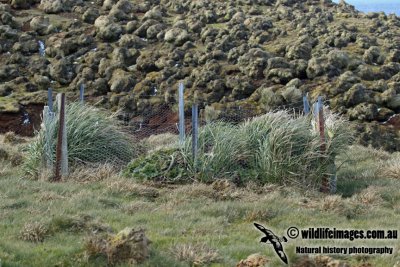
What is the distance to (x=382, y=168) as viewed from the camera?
1238 cm

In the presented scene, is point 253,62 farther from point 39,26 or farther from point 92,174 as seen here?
point 92,174

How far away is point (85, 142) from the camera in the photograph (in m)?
11.8

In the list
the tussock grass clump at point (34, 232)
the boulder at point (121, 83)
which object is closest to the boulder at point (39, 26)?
the boulder at point (121, 83)

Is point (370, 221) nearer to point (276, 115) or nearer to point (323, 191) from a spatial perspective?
point (323, 191)

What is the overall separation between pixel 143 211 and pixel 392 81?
19.0 m

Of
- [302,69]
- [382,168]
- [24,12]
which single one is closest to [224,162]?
[382,168]

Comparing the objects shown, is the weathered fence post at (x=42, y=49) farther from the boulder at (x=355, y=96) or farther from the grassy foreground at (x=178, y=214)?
the grassy foreground at (x=178, y=214)

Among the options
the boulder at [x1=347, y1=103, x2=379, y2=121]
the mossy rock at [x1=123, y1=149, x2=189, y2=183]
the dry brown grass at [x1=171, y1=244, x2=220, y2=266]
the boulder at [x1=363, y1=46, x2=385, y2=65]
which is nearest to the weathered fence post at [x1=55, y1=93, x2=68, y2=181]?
the mossy rock at [x1=123, y1=149, x2=189, y2=183]

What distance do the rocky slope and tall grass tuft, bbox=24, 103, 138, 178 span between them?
10745mm

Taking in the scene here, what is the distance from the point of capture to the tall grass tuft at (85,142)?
37.0 ft

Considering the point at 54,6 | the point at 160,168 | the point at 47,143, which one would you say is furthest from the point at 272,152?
the point at 54,6

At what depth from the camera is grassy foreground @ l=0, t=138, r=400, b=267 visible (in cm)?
624

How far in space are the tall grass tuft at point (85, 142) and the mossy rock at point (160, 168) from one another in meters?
0.97

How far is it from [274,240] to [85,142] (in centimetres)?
577
